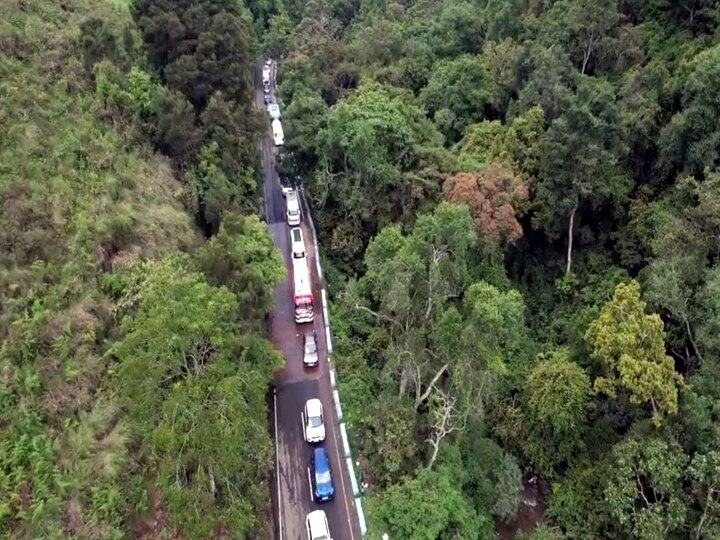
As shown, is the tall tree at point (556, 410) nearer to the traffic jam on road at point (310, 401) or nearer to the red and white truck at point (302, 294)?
the traffic jam on road at point (310, 401)

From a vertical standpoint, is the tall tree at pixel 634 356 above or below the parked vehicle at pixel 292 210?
below

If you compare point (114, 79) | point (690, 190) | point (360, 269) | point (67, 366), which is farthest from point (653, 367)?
point (114, 79)

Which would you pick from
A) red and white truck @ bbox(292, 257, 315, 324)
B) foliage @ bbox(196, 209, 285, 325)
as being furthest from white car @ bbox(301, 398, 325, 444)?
red and white truck @ bbox(292, 257, 315, 324)

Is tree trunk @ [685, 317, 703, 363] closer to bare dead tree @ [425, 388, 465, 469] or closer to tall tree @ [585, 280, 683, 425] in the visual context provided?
tall tree @ [585, 280, 683, 425]

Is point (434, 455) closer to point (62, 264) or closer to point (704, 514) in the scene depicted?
point (704, 514)

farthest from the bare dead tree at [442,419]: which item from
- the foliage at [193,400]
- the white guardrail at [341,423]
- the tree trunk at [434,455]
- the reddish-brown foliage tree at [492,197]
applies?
the reddish-brown foliage tree at [492,197]

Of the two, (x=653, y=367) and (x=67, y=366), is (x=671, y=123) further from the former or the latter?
(x=67, y=366)
